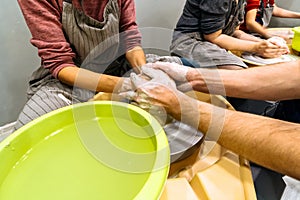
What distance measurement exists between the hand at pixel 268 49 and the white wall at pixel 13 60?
1096 mm

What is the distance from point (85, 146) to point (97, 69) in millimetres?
524

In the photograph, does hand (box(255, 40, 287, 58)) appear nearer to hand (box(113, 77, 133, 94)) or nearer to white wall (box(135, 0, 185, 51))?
white wall (box(135, 0, 185, 51))

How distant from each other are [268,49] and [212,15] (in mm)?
314

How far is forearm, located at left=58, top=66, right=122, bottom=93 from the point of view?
0.90m

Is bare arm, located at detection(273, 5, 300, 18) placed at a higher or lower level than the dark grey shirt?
lower

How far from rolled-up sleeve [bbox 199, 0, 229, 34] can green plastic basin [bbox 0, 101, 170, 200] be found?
2.94ft

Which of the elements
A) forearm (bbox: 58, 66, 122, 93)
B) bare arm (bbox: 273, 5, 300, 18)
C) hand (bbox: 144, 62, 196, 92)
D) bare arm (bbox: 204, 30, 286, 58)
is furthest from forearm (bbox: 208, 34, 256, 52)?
bare arm (bbox: 273, 5, 300, 18)

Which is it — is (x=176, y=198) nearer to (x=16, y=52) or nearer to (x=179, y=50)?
(x=179, y=50)

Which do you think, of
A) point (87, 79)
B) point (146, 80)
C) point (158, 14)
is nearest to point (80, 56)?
point (87, 79)

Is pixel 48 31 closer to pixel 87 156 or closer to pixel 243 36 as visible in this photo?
pixel 87 156

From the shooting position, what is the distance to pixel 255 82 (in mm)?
891

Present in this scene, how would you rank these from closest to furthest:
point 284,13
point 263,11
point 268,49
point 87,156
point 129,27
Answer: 1. point 87,156
2. point 129,27
3. point 268,49
4. point 263,11
5. point 284,13

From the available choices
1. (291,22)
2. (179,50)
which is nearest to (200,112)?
(179,50)

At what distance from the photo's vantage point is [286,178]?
21.2 inches
